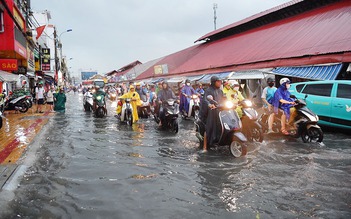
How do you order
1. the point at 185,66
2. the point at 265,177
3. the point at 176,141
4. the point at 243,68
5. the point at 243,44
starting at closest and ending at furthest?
the point at 265,177
the point at 176,141
the point at 243,68
the point at 243,44
the point at 185,66

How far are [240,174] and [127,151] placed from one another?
9.23 ft

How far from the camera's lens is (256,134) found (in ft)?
26.7

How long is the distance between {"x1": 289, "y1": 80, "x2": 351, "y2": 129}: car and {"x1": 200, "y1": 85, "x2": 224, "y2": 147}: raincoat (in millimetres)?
4265

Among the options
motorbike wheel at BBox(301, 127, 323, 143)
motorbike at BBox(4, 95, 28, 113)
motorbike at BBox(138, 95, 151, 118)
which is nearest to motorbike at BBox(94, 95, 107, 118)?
motorbike at BBox(138, 95, 151, 118)

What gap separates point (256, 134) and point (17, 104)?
13.5 meters

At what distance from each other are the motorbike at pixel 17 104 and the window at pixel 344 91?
48.5 feet

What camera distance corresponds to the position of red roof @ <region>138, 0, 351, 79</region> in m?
13.6

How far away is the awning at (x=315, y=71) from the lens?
39.7 ft

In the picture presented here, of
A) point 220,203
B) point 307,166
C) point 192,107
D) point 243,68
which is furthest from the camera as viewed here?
point 243,68

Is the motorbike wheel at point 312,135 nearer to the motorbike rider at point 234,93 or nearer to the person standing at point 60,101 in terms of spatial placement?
the motorbike rider at point 234,93

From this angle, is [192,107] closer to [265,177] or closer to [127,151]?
[127,151]

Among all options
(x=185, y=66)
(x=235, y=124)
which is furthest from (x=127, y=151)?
(x=185, y=66)

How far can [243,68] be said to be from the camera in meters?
18.8

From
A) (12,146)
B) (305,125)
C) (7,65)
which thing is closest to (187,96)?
(305,125)
